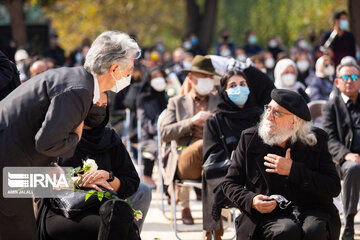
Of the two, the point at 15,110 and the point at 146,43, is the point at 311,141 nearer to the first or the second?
the point at 15,110

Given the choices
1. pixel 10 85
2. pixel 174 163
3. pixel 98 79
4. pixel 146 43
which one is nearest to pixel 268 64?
pixel 174 163

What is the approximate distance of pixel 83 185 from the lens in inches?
199

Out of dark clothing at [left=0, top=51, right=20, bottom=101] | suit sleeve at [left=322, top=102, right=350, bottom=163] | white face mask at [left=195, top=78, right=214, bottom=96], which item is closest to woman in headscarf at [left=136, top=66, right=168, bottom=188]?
white face mask at [left=195, top=78, right=214, bottom=96]

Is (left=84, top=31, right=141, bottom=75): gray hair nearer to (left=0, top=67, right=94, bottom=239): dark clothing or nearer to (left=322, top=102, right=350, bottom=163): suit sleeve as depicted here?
(left=0, top=67, right=94, bottom=239): dark clothing

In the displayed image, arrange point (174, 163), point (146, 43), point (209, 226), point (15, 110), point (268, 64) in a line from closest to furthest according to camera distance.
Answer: point (15, 110) < point (209, 226) < point (174, 163) < point (268, 64) < point (146, 43)

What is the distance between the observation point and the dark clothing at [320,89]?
11031 mm

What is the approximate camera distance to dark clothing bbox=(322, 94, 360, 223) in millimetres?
7164

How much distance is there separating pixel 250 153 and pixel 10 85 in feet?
6.57

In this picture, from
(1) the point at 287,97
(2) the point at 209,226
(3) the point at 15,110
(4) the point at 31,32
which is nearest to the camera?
(3) the point at 15,110

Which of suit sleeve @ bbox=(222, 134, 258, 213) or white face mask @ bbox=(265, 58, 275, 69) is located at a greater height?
suit sleeve @ bbox=(222, 134, 258, 213)

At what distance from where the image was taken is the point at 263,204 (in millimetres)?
5305

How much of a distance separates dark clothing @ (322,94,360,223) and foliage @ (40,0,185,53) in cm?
2972

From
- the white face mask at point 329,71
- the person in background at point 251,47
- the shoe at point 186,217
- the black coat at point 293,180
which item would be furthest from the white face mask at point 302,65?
the black coat at point 293,180

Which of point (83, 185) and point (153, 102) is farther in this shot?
point (153, 102)
